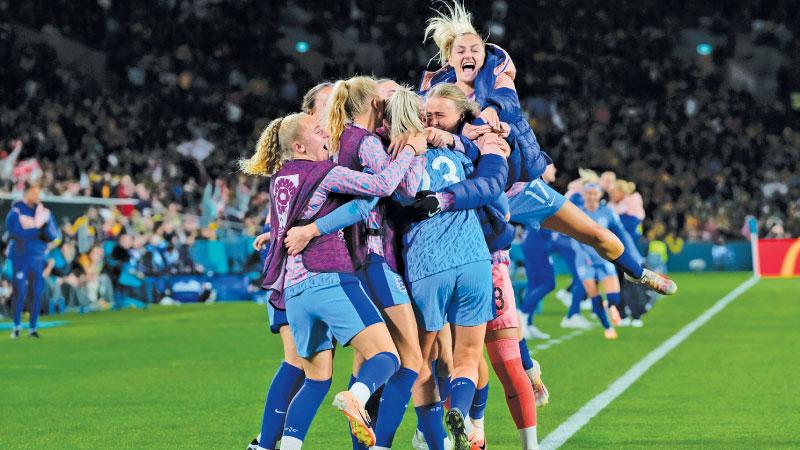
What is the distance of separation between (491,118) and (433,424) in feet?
4.87

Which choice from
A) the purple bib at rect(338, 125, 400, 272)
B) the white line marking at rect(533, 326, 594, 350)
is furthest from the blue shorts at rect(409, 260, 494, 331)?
the white line marking at rect(533, 326, 594, 350)

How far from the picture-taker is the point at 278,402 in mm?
6965

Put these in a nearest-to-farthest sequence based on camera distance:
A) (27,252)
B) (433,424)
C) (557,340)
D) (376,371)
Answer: (376,371) < (433,424) < (557,340) < (27,252)

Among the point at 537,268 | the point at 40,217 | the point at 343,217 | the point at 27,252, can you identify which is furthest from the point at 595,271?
the point at 343,217

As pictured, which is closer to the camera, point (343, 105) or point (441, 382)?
point (343, 105)

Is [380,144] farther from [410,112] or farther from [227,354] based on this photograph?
[227,354]

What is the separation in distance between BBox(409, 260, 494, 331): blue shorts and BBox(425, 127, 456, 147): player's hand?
1.87 feet

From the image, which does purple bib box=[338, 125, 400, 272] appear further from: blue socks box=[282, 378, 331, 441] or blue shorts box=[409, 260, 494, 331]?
blue socks box=[282, 378, 331, 441]

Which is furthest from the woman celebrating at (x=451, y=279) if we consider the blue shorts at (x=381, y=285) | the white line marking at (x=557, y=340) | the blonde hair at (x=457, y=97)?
the white line marking at (x=557, y=340)

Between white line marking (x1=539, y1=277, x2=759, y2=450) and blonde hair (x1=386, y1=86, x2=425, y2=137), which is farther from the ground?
blonde hair (x1=386, y1=86, x2=425, y2=137)

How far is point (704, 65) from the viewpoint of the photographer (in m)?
47.5

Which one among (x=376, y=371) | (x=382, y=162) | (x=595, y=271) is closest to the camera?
(x=376, y=371)

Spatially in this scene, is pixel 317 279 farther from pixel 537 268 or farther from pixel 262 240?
pixel 537 268

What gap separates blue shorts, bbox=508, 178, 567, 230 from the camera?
25.5 ft
